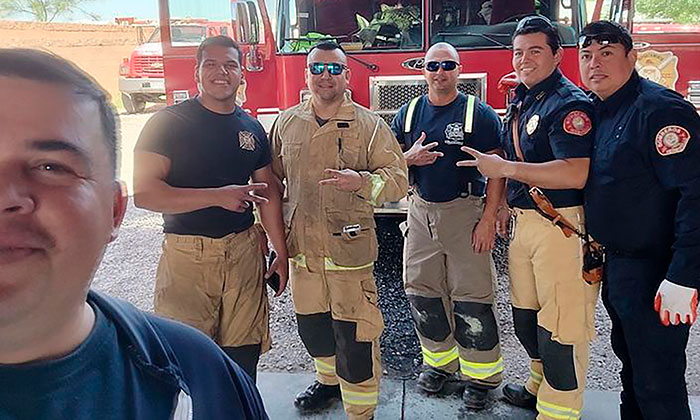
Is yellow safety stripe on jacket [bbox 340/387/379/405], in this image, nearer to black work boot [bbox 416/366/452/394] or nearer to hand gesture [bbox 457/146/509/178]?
black work boot [bbox 416/366/452/394]

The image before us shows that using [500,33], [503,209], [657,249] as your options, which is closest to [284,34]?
[500,33]

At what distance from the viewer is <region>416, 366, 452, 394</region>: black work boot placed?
2.88 metres

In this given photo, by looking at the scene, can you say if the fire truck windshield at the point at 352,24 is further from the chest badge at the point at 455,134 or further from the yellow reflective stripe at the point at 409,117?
the chest badge at the point at 455,134

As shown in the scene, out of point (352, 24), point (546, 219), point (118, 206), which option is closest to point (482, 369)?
point (546, 219)

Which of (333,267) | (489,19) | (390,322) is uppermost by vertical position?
(489,19)

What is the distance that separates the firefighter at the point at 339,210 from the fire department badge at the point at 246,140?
0.25 metres

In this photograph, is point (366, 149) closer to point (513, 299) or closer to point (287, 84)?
point (513, 299)

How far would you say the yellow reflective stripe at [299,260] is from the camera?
2541mm

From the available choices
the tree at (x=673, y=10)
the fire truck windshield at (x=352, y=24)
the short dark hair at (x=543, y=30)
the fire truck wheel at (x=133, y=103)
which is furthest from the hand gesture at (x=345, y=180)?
the fire truck wheel at (x=133, y=103)

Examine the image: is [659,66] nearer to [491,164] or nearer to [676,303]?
[491,164]

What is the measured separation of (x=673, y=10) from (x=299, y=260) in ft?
21.6

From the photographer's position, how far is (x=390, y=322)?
12.7 ft

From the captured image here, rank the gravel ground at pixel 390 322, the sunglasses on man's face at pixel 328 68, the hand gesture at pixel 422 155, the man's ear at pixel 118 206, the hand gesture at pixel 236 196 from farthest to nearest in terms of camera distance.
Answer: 1. the gravel ground at pixel 390 322
2. the hand gesture at pixel 422 155
3. the sunglasses on man's face at pixel 328 68
4. the hand gesture at pixel 236 196
5. the man's ear at pixel 118 206

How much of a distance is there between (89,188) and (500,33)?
13.3 feet
